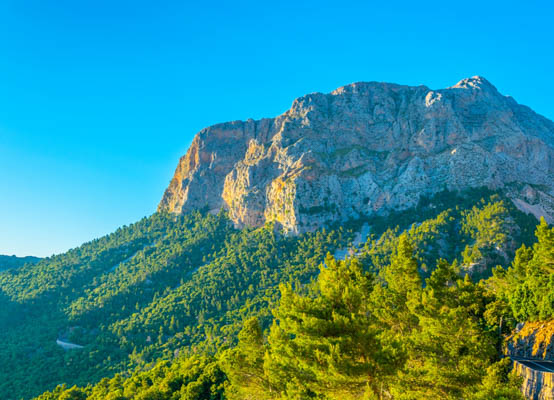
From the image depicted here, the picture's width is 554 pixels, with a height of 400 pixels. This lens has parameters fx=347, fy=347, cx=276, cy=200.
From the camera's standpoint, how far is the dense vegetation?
18609 millimetres

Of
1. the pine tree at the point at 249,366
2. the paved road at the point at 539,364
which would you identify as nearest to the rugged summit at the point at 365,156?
the paved road at the point at 539,364

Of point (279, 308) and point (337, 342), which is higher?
point (279, 308)

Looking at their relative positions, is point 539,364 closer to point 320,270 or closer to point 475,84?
point 320,270

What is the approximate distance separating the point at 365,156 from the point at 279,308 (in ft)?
486

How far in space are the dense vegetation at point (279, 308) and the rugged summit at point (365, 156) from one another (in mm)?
11290

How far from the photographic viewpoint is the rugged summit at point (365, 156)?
5315 inches

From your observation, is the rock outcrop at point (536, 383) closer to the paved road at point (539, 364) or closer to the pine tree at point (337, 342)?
the paved road at point (539, 364)

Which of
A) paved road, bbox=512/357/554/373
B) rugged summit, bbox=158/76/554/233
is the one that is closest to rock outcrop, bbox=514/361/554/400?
paved road, bbox=512/357/554/373

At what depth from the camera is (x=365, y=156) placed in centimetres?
16100

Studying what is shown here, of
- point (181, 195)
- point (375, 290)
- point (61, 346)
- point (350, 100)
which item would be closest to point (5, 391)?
point (61, 346)

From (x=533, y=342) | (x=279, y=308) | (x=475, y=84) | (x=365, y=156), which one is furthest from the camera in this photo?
(x=475, y=84)

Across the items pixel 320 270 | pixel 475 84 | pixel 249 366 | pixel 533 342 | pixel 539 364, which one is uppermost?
pixel 475 84

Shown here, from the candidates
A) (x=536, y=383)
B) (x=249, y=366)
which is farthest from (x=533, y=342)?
(x=249, y=366)

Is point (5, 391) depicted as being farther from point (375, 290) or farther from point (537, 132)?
point (537, 132)
